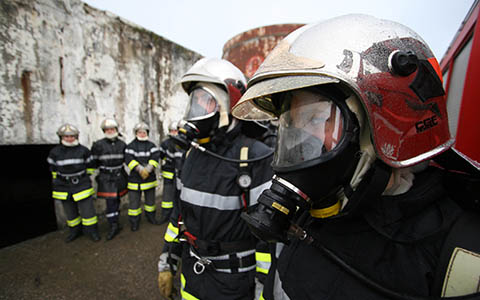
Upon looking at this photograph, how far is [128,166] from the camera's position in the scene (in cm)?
496

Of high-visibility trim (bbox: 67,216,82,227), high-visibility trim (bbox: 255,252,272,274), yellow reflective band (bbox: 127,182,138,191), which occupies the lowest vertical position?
high-visibility trim (bbox: 67,216,82,227)

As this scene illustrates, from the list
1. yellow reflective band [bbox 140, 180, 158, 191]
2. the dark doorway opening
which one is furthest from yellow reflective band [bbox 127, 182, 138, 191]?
the dark doorway opening

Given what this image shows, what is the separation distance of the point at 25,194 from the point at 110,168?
4.85m

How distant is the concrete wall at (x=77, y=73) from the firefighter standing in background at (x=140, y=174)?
71 centimetres

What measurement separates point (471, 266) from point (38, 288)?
176 inches

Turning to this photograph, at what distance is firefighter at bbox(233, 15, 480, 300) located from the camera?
2.30 ft

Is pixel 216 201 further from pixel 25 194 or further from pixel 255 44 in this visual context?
pixel 25 194

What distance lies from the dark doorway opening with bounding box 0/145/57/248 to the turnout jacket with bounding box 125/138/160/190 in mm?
1697

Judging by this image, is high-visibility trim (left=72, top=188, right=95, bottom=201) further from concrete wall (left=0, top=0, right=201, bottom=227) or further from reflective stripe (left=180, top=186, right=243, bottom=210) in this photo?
reflective stripe (left=180, top=186, right=243, bottom=210)

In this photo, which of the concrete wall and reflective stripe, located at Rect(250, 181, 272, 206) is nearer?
reflective stripe, located at Rect(250, 181, 272, 206)

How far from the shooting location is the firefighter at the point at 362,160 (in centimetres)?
70

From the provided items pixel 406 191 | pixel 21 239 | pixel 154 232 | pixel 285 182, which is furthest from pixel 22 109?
pixel 406 191

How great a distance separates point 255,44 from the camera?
7074 mm

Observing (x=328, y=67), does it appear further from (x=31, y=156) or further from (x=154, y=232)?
(x=31, y=156)
